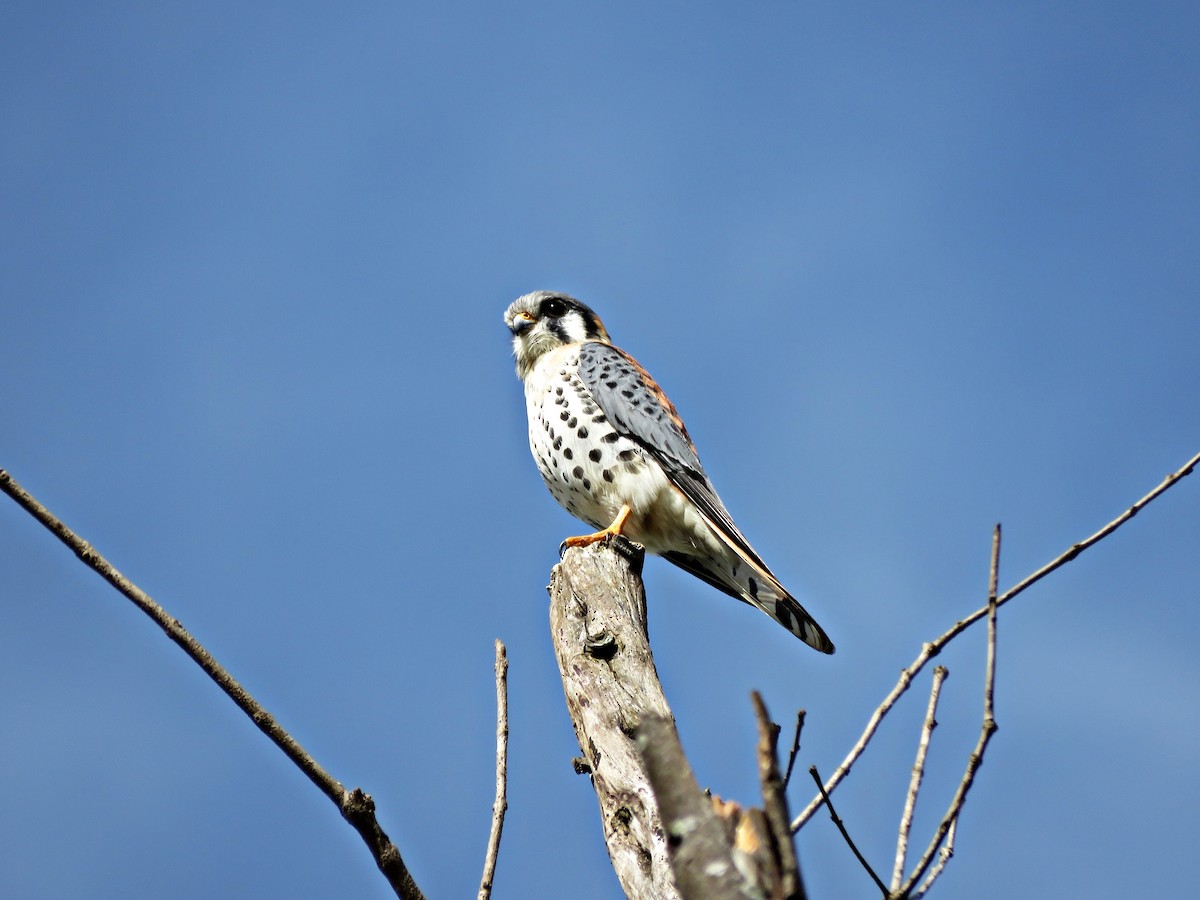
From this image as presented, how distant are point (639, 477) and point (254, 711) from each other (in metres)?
3.63

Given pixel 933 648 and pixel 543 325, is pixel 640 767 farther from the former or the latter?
pixel 543 325

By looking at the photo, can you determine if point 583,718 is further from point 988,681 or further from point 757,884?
point 757,884

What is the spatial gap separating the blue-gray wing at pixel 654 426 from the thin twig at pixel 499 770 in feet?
9.37

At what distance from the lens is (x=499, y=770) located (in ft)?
6.27

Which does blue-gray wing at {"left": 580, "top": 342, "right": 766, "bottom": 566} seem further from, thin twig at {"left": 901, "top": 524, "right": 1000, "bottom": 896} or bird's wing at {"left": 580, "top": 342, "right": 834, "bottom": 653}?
thin twig at {"left": 901, "top": 524, "right": 1000, "bottom": 896}

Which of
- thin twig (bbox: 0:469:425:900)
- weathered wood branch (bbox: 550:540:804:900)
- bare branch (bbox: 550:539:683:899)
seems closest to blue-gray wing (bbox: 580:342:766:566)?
weathered wood branch (bbox: 550:540:804:900)

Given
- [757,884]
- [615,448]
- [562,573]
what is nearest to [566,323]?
[615,448]

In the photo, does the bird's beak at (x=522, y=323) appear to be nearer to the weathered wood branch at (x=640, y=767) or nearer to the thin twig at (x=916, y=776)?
the weathered wood branch at (x=640, y=767)

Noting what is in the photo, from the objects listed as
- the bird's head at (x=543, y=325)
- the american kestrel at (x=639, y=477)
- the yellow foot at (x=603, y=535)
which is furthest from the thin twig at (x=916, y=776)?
the bird's head at (x=543, y=325)

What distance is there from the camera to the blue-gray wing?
16.2ft

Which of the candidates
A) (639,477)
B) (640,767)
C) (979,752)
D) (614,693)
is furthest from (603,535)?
(979,752)

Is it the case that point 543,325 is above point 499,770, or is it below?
above

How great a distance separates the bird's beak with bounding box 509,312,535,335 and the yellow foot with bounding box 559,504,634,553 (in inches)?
60.0

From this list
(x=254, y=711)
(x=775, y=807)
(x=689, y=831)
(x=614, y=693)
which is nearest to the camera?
(x=775, y=807)
